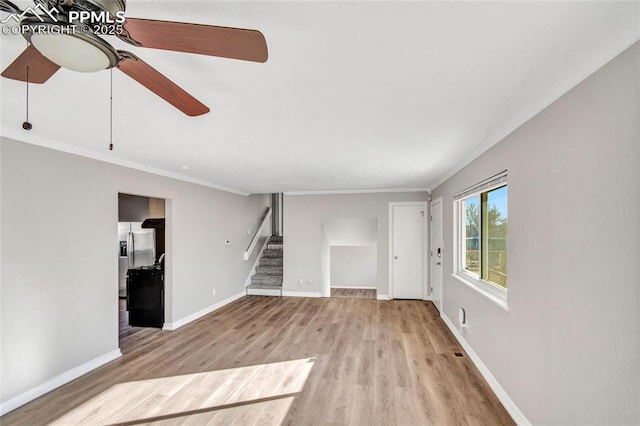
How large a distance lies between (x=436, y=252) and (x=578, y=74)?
431 centimetres

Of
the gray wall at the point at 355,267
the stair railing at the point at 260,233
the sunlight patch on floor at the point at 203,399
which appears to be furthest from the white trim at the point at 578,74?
the gray wall at the point at 355,267

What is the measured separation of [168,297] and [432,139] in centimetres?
417

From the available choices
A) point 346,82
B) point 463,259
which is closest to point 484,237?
point 463,259

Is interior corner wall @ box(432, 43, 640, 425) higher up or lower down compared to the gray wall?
higher up

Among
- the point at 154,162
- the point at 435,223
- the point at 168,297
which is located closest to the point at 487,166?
the point at 435,223

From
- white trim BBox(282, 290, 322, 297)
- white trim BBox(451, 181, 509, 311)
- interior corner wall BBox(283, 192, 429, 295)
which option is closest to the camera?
white trim BBox(451, 181, 509, 311)

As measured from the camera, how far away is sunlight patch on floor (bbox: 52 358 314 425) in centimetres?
230

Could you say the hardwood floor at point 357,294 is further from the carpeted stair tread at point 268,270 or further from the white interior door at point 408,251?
the carpeted stair tread at point 268,270

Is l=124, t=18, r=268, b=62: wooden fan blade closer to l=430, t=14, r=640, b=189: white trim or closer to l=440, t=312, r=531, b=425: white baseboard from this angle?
l=430, t=14, r=640, b=189: white trim

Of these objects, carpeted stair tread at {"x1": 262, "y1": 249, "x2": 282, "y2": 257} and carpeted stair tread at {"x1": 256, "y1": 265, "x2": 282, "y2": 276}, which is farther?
carpeted stair tread at {"x1": 262, "y1": 249, "x2": 282, "y2": 257}

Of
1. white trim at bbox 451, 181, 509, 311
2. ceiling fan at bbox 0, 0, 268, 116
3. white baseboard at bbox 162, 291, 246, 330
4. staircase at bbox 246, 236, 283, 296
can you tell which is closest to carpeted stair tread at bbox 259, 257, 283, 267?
staircase at bbox 246, 236, 283, 296

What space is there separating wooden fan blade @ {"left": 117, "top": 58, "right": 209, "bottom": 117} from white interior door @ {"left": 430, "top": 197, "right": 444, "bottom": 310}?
4.41 m

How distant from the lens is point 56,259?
2777 mm

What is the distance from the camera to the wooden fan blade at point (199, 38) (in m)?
0.91
